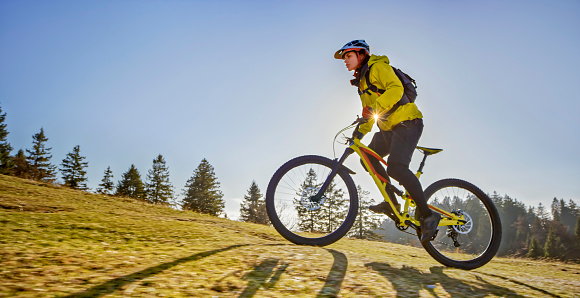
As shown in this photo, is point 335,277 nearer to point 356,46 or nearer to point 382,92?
point 382,92

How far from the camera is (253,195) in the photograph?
176ft

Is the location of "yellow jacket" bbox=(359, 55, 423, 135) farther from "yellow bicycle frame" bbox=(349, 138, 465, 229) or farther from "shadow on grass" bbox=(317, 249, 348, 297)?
"shadow on grass" bbox=(317, 249, 348, 297)

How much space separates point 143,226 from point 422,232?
4065 mm

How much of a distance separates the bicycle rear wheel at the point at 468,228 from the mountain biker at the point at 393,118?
2.10ft

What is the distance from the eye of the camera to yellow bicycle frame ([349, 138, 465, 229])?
4.20m

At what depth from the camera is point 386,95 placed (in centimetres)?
384

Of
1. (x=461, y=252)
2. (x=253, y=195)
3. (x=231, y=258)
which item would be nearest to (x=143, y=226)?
(x=231, y=258)

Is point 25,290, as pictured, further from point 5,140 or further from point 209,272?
point 5,140

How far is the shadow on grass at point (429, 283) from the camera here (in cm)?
273

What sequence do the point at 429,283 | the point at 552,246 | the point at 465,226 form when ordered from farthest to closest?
the point at 552,246 < the point at 465,226 < the point at 429,283

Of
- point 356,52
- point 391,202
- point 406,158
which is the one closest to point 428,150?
point 406,158

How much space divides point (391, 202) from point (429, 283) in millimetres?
1367

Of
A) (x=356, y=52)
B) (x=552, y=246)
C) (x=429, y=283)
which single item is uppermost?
(x=356, y=52)

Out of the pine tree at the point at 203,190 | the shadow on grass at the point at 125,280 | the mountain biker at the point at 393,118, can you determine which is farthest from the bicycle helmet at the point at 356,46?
the pine tree at the point at 203,190
